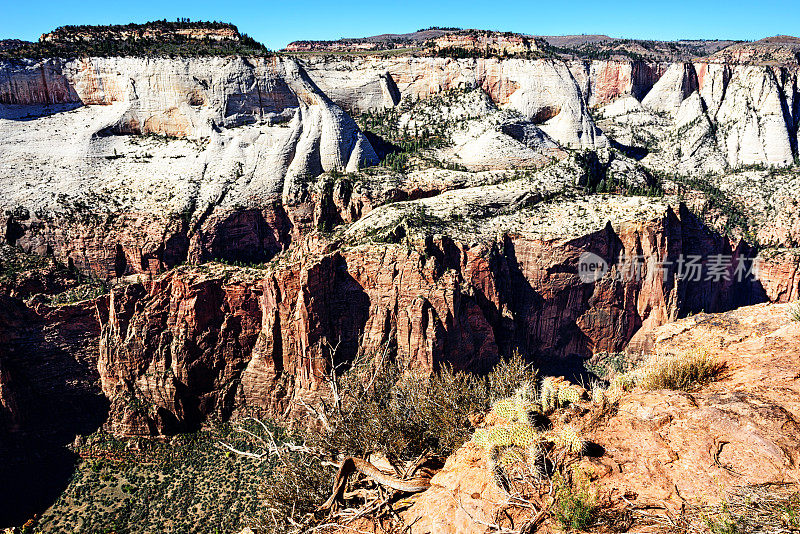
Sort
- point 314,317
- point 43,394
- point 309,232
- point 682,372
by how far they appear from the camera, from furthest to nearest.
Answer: point 309,232, point 43,394, point 314,317, point 682,372

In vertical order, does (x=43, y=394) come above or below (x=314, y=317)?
below

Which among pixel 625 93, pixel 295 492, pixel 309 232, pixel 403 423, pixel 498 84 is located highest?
pixel 498 84

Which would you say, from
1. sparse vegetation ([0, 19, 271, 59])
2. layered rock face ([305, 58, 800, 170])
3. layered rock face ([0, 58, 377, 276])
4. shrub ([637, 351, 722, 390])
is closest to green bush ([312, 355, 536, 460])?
shrub ([637, 351, 722, 390])

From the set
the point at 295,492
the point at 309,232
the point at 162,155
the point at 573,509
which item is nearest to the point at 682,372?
the point at 573,509

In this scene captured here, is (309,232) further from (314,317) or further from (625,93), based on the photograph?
(625,93)

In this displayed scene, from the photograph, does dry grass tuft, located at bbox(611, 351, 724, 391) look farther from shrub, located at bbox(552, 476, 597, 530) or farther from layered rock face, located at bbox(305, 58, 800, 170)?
layered rock face, located at bbox(305, 58, 800, 170)

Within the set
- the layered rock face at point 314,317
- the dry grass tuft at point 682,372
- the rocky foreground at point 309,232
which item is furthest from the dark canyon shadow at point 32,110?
the dry grass tuft at point 682,372
